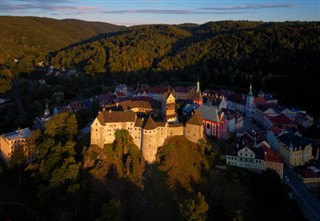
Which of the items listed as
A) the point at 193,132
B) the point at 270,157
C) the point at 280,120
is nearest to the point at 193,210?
the point at 193,132

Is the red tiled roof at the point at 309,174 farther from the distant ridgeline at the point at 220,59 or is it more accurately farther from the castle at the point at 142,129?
the distant ridgeline at the point at 220,59

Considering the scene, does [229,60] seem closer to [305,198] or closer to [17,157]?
[305,198]

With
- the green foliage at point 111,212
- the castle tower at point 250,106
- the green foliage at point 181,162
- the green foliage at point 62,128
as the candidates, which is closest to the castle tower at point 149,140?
the green foliage at point 181,162

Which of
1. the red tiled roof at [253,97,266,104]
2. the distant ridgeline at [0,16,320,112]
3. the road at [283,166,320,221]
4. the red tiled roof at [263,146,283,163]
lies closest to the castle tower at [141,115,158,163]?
the red tiled roof at [263,146,283,163]

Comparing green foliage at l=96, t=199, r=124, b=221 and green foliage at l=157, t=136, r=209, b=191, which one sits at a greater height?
green foliage at l=157, t=136, r=209, b=191

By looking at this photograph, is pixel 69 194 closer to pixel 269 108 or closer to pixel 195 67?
pixel 269 108

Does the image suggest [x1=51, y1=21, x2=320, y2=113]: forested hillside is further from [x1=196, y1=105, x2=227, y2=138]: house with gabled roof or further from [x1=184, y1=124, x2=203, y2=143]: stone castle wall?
[x1=184, y1=124, x2=203, y2=143]: stone castle wall

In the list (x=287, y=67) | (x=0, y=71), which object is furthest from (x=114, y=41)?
(x=287, y=67)
